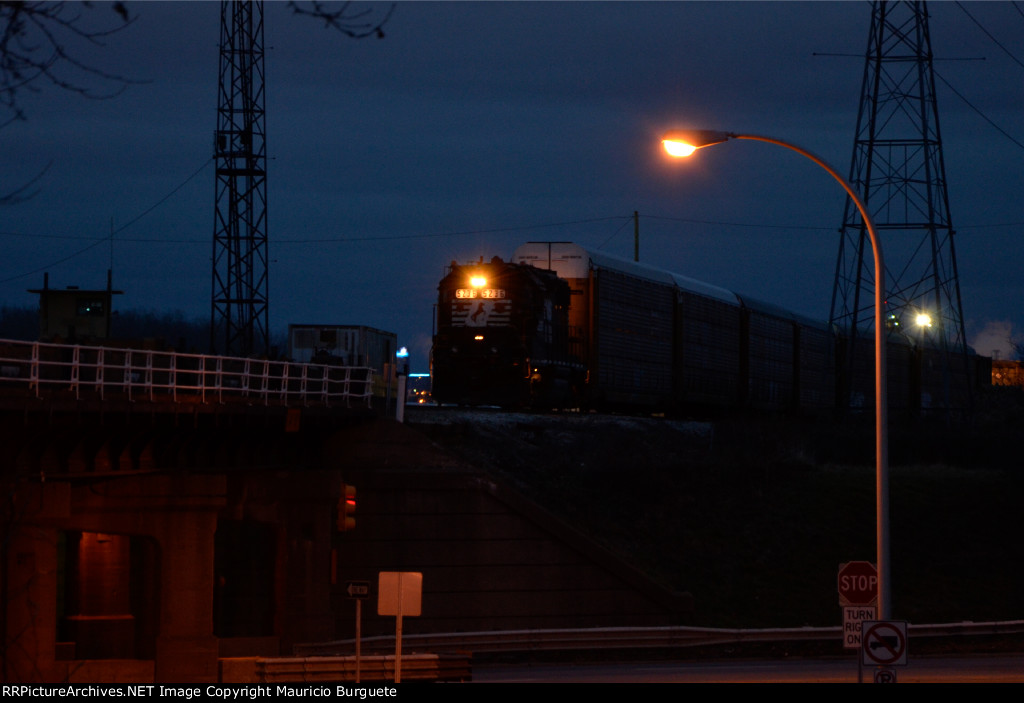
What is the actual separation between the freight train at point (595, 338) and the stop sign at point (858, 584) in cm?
2014

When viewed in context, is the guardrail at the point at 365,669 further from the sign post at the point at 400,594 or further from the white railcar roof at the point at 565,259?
the white railcar roof at the point at 565,259

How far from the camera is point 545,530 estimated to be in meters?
32.0

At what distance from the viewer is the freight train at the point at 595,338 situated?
38.1m

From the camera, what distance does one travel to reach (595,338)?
40469 mm

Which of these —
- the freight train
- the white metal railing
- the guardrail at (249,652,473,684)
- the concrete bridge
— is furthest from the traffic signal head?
the freight train

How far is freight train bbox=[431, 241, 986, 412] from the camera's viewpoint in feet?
Result: 125

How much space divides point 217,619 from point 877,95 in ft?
99.2

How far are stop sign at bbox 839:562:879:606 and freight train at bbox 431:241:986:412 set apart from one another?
2014 cm

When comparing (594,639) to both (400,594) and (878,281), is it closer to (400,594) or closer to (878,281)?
(400,594)

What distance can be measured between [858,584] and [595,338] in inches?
907

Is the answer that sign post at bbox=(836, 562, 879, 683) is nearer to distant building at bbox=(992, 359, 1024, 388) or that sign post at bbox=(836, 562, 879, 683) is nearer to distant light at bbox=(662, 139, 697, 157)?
distant light at bbox=(662, 139, 697, 157)

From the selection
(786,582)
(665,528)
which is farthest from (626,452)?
(786,582)

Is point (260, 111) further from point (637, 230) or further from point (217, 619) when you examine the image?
point (217, 619)

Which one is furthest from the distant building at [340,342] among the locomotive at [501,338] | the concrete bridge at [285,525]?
the concrete bridge at [285,525]
